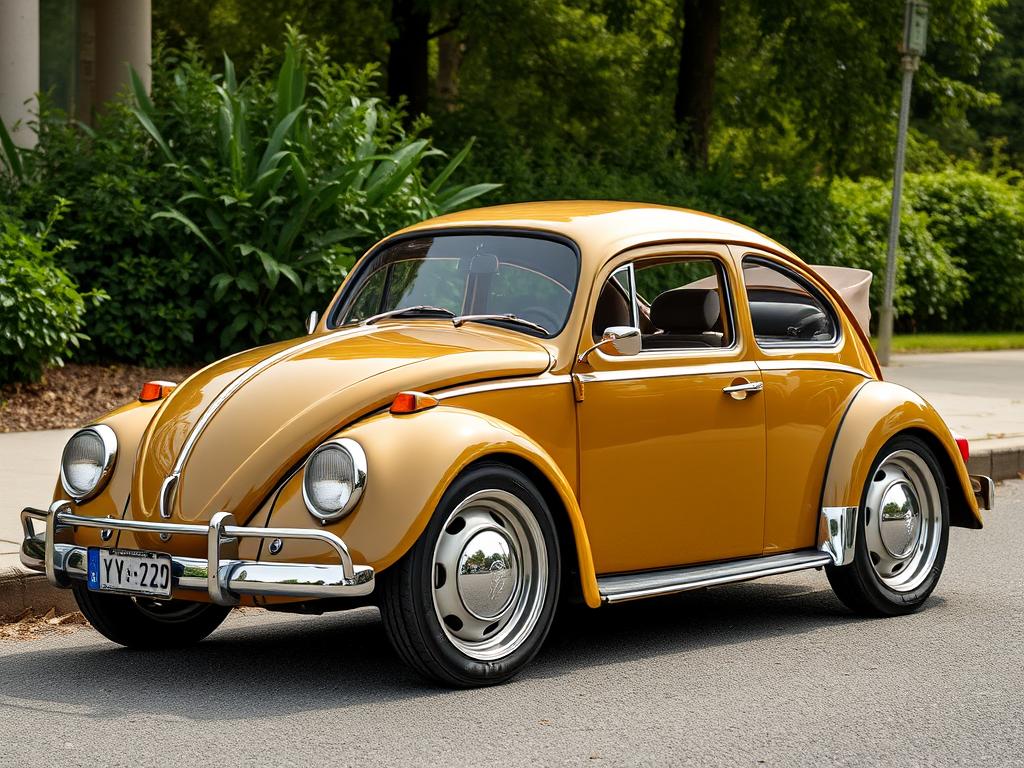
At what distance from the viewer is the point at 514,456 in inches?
219

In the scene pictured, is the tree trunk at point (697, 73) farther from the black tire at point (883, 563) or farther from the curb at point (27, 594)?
the curb at point (27, 594)

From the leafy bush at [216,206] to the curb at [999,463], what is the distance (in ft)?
16.8

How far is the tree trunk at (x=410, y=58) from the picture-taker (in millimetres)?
21156

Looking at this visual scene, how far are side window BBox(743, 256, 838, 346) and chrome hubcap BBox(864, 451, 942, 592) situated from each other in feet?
2.21

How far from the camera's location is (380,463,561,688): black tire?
522 centimetres

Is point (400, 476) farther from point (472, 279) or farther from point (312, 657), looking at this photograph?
point (472, 279)

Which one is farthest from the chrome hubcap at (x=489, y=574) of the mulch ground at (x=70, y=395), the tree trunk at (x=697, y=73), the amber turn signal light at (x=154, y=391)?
the tree trunk at (x=697, y=73)

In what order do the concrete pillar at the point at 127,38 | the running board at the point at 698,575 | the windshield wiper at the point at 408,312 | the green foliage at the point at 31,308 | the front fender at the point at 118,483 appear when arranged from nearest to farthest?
the front fender at the point at 118,483, the running board at the point at 698,575, the windshield wiper at the point at 408,312, the green foliage at the point at 31,308, the concrete pillar at the point at 127,38

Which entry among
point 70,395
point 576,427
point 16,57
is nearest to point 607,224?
point 576,427

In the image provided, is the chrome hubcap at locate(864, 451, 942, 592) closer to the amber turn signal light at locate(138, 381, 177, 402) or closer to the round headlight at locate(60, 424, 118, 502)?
the amber turn signal light at locate(138, 381, 177, 402)

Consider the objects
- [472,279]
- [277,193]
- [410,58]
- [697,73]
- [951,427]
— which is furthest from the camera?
[697,73]

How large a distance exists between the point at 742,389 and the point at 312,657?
204 cm

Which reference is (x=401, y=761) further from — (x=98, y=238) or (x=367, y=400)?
(x=98, y=238)

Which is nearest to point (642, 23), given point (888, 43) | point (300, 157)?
point (888, 43)
